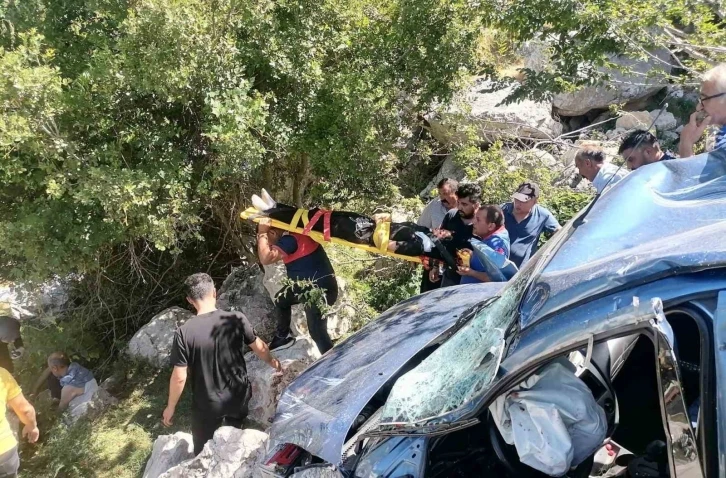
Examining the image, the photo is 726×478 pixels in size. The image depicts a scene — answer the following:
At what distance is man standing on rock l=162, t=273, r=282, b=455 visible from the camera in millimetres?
3611

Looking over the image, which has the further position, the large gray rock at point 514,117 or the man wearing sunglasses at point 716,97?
the large gray rock at point 514,117

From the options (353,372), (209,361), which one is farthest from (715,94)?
(209,361)

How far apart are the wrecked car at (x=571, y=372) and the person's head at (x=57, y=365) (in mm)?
3798

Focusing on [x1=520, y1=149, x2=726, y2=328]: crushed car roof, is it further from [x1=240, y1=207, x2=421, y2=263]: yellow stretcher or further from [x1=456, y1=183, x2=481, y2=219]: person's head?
[x1=456, y1=183, x2=481, y2=219]: person's head

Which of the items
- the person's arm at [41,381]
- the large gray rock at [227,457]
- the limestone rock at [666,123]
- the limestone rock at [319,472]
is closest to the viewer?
the limestone rock at [319,472]

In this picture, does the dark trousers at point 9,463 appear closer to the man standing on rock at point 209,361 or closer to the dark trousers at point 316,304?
the man standing on rock at point 209,361

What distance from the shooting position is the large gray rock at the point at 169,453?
3779mm

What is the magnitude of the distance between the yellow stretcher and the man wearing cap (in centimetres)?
82

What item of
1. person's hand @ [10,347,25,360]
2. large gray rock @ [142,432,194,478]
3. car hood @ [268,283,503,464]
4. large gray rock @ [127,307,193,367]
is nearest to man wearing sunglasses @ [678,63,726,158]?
car hood @ [268,283,503,464]

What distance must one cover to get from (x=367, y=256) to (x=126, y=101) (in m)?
3.35

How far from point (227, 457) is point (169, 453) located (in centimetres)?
78

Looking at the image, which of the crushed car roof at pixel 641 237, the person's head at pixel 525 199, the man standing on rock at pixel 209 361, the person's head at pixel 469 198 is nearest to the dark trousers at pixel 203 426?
the man standing on rock at pixel 209 361

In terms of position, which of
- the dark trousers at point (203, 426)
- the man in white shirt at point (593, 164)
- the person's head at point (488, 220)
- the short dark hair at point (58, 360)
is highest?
the man in white shirt at point (593, 164)

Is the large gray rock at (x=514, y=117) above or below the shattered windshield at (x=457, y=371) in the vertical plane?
above
